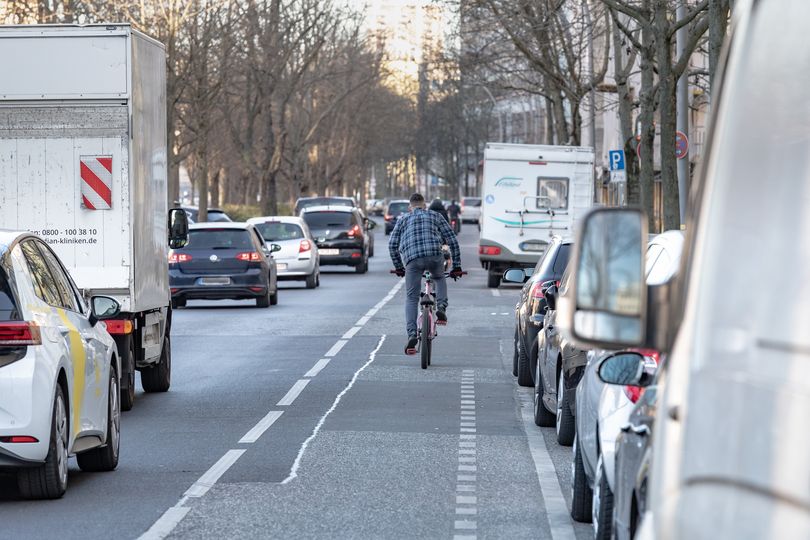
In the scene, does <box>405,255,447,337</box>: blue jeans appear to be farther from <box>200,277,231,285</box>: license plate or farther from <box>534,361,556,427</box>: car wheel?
<box>200,277,231,285</box>: license plate

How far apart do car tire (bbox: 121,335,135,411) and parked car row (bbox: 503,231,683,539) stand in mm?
3268

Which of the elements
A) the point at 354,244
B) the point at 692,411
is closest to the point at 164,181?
the point at 692,411

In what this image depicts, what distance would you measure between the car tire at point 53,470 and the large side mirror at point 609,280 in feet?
17.0

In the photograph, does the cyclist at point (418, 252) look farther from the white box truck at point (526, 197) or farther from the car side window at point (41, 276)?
the white box truck at point (526, 197)

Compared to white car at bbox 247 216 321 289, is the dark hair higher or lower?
higher

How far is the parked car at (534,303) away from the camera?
13.9 meters

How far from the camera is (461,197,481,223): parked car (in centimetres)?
10544

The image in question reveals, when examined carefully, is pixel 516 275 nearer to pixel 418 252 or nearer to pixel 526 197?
pixel 418 252

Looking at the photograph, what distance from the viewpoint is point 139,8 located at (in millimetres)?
42250

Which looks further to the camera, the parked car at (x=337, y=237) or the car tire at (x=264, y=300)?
the parked car at (x=337, y=237)

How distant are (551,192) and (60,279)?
86.2 ft

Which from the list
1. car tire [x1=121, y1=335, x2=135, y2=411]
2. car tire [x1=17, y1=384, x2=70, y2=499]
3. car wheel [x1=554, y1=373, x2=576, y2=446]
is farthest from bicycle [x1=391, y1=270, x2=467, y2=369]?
car tire [x1=17, y1=384, x2=70, y2=499]

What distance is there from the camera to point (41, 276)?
8898 millimetres

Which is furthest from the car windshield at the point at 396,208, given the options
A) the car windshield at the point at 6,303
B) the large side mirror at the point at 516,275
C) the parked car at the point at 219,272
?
the car windshield at the point at 6,303
